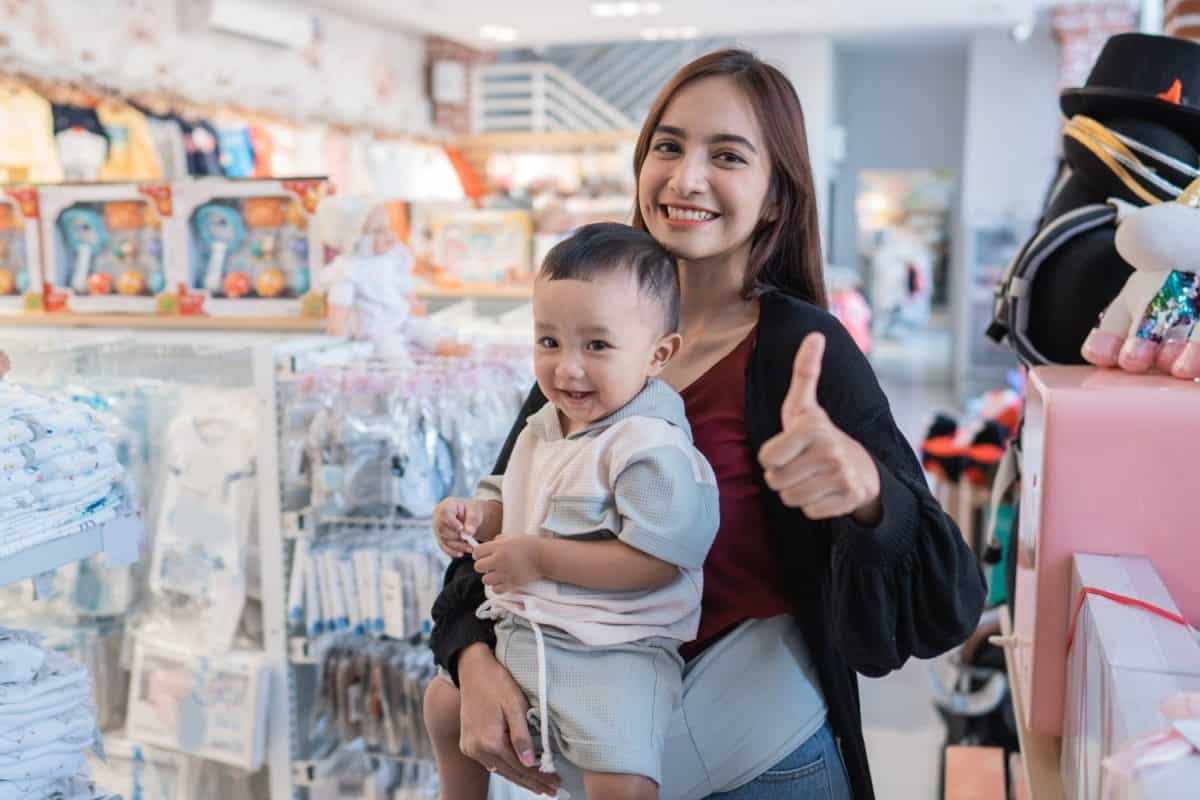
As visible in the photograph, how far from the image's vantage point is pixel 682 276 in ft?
4.17

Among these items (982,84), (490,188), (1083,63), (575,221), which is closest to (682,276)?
(575,221)

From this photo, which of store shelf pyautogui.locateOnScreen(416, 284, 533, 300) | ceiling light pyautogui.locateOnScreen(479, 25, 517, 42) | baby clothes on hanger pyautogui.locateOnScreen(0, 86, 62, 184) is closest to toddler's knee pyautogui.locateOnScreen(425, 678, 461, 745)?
store shelf pyautogui.locateOnScreen(416, 284, 533, 300)

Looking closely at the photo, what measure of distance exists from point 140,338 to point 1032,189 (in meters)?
9.08

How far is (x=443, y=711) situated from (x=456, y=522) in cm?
22

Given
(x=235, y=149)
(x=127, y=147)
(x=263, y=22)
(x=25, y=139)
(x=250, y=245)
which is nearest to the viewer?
(x=250, y=245)

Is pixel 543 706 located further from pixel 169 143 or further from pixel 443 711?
pixel 169 143

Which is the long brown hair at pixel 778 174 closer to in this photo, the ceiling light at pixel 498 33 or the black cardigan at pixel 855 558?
the black cardigan at pixel 855 558

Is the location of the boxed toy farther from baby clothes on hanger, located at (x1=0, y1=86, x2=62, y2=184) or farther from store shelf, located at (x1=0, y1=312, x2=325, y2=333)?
baby clothes on hanger, located at (x1=0, y1=86, x2=62, y2=184)

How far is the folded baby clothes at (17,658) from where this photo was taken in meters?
1.49

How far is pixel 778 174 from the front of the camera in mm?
1188

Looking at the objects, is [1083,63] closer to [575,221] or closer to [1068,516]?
[575,221]

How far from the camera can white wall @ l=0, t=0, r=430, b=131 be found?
573 cm

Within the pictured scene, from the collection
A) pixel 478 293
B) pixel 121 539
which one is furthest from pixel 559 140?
pixel 121 539

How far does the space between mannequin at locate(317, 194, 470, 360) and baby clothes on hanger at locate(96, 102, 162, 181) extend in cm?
351
